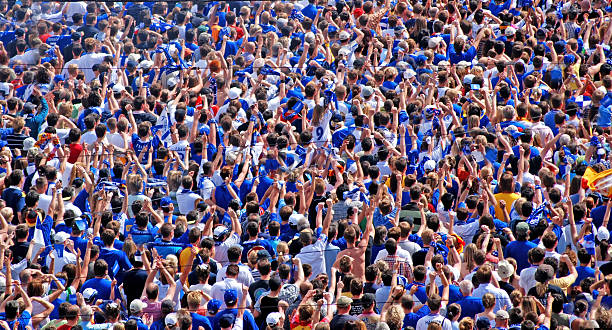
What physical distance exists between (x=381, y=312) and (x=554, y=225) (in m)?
2.34

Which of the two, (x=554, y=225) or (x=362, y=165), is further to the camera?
(x=362, y=165)

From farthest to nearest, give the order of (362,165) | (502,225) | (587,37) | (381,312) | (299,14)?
(299,14)
(587,37)
(362,165)
(502,225)
(381,312)

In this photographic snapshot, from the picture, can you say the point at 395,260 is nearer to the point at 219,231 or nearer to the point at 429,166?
the point at 219,231

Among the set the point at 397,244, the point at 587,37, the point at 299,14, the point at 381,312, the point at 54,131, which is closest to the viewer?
the point at 381,312

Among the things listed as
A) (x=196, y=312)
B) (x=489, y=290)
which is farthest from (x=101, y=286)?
(x=489, y=290)

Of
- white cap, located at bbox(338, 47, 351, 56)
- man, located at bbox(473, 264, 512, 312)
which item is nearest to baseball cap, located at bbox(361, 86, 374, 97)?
white cap, located at bbox(338, 47, 351, 56)

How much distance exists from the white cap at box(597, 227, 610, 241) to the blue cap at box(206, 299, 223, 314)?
3.89 m

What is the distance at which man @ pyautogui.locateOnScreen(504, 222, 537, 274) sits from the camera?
1255 centimetres

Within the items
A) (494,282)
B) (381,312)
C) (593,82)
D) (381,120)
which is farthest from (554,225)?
(593,82)

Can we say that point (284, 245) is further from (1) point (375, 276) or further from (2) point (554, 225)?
(2) point (554, 225)

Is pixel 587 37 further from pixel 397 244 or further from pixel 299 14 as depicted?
pixel 397 244

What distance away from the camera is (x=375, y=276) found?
39.1ft

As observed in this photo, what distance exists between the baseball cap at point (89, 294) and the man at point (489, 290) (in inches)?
135

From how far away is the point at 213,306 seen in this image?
11469 mm
